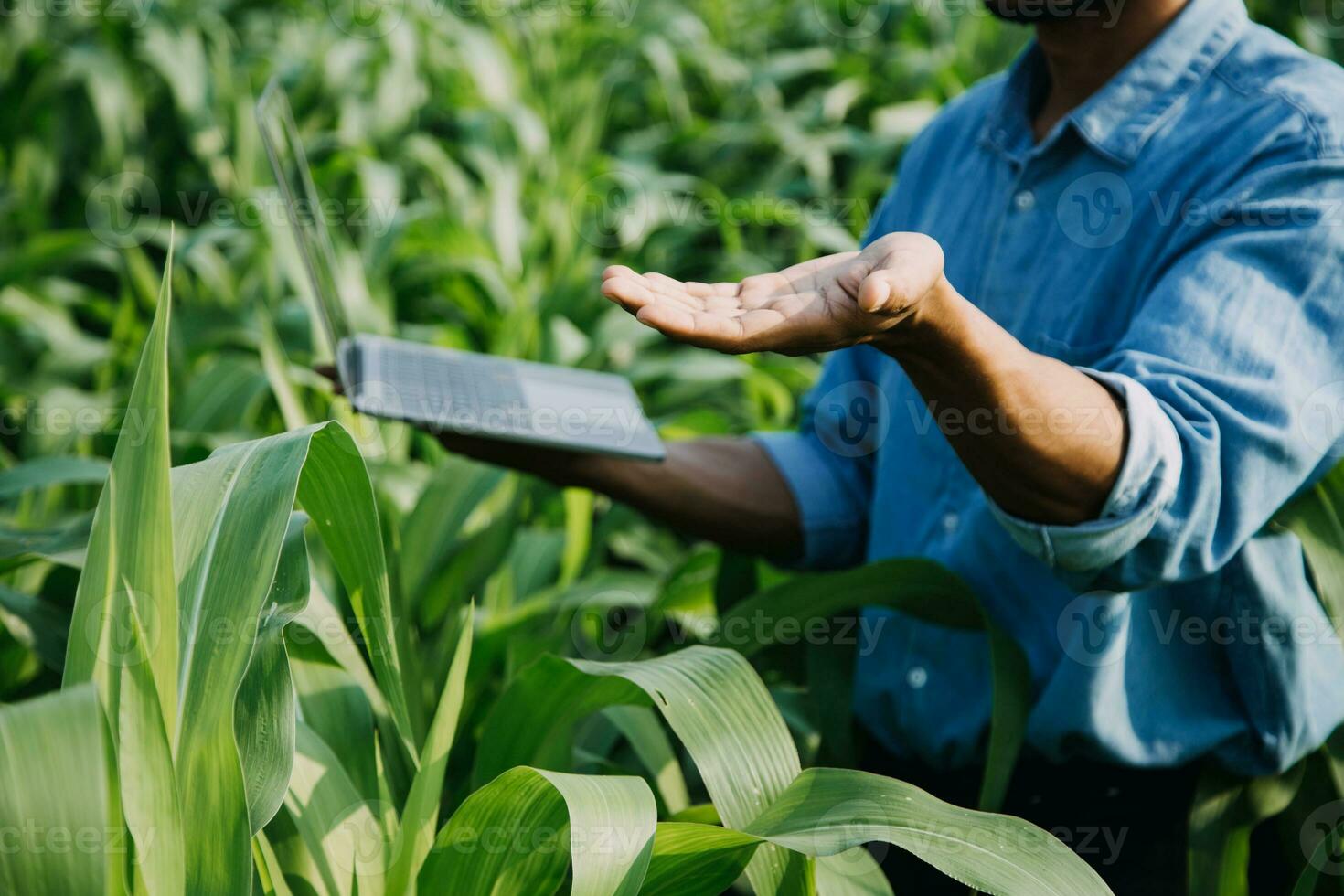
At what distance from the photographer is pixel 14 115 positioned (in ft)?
8.34

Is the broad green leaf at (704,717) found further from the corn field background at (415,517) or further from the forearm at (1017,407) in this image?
the forearm at (1017,407)

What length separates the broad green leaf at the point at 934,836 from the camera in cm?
71

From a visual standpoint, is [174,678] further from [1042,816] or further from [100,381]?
[100,381]

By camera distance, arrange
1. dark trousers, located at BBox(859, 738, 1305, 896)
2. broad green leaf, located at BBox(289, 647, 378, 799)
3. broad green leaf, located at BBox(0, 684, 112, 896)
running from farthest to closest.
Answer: dark trousers, located at BBox(859, 738, 1305, 896), broad green leaf, located at BBox(289, 647, 378, 799), broad green leaf, located at BBox(0, 684, 112, 896)

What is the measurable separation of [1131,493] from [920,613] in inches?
12.0

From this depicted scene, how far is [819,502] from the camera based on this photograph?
1.26 m

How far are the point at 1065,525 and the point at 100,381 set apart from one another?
1.68m

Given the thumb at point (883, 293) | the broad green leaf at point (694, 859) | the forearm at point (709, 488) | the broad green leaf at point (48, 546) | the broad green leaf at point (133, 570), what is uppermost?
the thumb at point (883, 293)

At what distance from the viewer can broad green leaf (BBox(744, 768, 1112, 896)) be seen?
2.34ft

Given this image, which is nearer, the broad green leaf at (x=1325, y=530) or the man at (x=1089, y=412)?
the man at (x=1089, y=412)

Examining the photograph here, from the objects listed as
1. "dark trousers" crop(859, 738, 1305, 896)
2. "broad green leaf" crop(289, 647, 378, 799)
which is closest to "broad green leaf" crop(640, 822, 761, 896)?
"broad green leaf" crop(289, 647, 378, 799)

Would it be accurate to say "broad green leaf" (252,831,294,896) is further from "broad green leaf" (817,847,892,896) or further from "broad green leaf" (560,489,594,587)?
"broad green leaf" (560,489,594,587)

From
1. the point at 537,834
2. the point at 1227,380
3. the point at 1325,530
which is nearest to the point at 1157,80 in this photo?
the point at 1227,380

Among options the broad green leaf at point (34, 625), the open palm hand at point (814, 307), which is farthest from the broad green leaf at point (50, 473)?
the open palm hand at point (814, 307)
